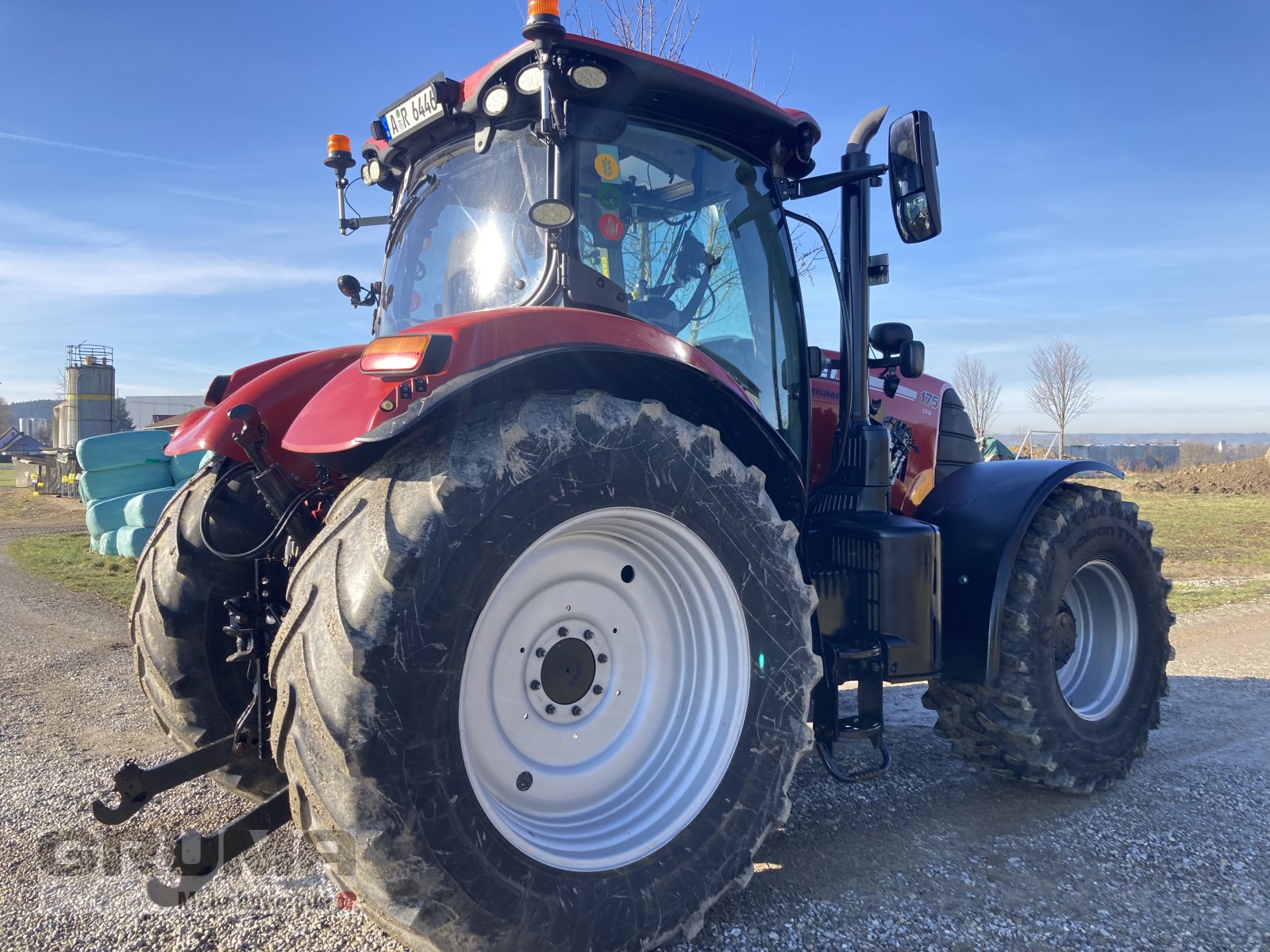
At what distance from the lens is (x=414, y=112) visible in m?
3.16

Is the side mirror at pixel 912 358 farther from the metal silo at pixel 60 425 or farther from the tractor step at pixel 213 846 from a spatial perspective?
the metal silo at pixel 60 425

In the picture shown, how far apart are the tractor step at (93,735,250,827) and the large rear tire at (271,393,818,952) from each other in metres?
0.66

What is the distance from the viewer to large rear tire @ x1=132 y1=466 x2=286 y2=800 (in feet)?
9.85

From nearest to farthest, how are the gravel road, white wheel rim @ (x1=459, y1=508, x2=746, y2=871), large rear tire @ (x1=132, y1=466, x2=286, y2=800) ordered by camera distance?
1. white wheel rim @ (x1=459, y1=508, x2=746, y2=871)
2. the gravel road
3. large rear tire @ (x1=132, y1=466, x2=286, y2=800)

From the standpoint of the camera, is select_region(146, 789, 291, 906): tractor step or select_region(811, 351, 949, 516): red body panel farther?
select_region(811, 351, 949, 516): red body panel

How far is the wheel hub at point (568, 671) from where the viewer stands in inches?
93.7

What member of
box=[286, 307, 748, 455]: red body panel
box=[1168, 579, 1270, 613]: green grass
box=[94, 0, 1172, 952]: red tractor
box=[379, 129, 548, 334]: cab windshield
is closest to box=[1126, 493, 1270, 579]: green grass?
box=[1168, 579, 1270, 613]: green grass

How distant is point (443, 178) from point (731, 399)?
1.40m

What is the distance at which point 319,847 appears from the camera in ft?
6.29

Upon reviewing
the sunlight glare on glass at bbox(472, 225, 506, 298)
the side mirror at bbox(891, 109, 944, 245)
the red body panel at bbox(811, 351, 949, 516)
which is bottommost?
the red body panel at bbox(811, 351, 949, 516)

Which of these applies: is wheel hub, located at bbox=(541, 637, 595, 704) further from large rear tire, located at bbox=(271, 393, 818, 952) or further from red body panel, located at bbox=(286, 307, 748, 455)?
red body panel, located at bbox=(286, 307, 748, 455)

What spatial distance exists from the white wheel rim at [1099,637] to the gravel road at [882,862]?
15.6 inches

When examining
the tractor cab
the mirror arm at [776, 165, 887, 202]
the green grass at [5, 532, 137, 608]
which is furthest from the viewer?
the green grass at [5, 532, 137, 608]

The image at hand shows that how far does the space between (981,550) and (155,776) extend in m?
3.01
